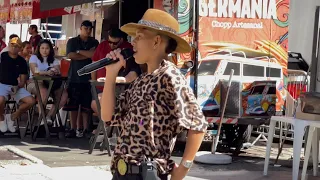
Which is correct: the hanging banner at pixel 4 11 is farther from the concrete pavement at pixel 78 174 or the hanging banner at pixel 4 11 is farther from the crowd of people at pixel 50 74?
the concrete pavement at pixel 78 174

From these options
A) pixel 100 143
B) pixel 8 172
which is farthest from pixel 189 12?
pixel 8 172

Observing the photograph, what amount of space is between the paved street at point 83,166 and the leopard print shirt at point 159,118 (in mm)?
4168

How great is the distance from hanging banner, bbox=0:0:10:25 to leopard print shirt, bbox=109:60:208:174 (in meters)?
13.4

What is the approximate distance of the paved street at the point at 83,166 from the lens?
7.72 m

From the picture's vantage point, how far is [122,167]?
3.46 meters

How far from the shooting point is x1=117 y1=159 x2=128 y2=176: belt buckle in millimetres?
3447

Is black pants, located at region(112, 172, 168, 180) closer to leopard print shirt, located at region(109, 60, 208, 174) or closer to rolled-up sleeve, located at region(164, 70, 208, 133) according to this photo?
leopard print shirt, located at region(109, 60, 208, 174)

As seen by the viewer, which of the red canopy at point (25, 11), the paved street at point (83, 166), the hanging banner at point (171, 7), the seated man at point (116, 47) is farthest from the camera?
the red canopy at point (25, 11)

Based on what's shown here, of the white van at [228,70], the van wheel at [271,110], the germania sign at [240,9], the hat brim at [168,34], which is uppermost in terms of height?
the germania sign at [240,9]

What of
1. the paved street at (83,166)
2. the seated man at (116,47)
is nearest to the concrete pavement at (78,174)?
the paved street at (83,166)

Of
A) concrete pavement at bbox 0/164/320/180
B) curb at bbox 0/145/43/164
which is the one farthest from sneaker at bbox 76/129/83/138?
concrete pavement at bbox 0/164/320/180

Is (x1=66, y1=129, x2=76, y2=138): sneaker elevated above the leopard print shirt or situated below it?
below

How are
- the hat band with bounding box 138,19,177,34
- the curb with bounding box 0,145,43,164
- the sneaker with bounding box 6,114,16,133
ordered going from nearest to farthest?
the hat band with bounding box 138,19,177,34, the curb with bounding box 0,145,43,164, the sneaker with bounding box 6,114,16,133

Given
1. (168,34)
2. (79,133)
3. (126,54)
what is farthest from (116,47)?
(168,34)
